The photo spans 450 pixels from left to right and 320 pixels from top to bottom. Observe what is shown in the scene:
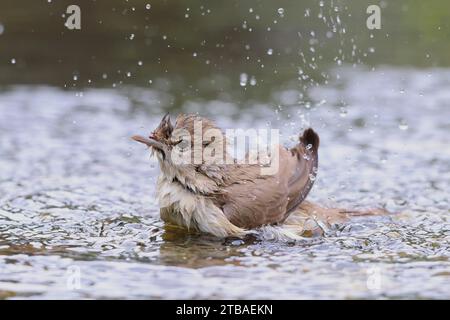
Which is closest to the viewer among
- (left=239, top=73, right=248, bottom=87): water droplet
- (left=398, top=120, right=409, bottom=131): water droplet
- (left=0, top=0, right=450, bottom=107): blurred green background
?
(left=398, top=120, right=409, bottom=131): water droplet

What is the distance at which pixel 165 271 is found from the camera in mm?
5805

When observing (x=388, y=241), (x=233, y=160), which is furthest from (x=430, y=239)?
Result: (x=233, y=160)

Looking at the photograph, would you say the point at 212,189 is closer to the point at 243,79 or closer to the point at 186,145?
the point at 186,145

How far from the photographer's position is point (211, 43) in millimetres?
12789

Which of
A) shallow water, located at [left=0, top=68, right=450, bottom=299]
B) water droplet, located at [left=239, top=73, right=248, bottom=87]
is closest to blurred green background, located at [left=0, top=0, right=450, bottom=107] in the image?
water droplet, located at [left=239, top=73, right=248, bottom=87]

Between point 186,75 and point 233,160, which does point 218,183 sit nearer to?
point 233,160

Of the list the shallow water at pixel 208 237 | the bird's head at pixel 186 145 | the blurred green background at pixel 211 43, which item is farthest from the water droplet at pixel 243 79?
the bird's head at pixel 186 145

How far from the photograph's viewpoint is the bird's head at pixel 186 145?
22.3ft

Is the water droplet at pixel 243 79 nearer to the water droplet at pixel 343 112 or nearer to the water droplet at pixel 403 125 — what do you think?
the water droplet at pixel 343 112

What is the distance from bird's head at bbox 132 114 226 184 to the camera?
22.3 feet

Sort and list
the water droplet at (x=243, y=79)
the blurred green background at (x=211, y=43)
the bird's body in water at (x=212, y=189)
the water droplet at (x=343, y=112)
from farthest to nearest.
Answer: the blurred green background at (x=211, y=43), the water droplet at (x=243, y=79), the water droplet at (x=343, y=112), the bird's body in water at (x=212, y=189)

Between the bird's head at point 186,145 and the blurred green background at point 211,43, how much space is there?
420cm

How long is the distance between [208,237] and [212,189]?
378 millimetres

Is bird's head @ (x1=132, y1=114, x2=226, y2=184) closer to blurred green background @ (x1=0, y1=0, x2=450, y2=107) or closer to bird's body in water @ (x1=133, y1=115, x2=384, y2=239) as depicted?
bird's body in water @ (x1=133, y1=115, x2=384, y2=239)
